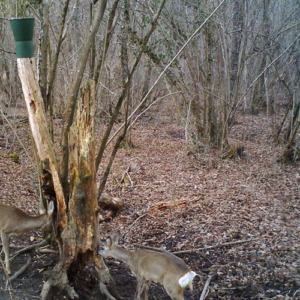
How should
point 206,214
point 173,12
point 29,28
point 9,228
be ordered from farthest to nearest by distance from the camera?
point 173,12
point 206,214
point 9,228
point 29,28

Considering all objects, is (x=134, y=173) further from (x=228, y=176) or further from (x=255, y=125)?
(x=255, y=125)

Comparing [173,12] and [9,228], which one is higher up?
[173,12]

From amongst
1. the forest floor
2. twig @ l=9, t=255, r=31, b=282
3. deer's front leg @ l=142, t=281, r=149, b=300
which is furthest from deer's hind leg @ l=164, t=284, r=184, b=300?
twig @ l=9, t=255, r=31, b=282

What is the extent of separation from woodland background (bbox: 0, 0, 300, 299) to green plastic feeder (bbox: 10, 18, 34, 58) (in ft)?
3.09

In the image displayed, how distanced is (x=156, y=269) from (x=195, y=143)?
22.5 feet

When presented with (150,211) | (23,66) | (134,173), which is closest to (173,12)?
(134,173)

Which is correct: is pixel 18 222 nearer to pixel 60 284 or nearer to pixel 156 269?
pixel 60 284

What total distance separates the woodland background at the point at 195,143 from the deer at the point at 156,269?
42 centimetres

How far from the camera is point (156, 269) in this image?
15.8 feet

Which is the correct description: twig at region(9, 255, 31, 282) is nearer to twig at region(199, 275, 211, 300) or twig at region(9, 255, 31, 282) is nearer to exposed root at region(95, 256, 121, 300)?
exposed root at region(95, 256, 121, 300)

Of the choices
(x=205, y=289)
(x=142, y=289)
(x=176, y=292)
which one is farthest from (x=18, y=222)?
(x=205, y=289)

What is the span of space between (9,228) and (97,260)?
1.39 m

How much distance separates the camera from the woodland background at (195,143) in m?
5.90

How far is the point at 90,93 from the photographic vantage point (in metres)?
4.73
